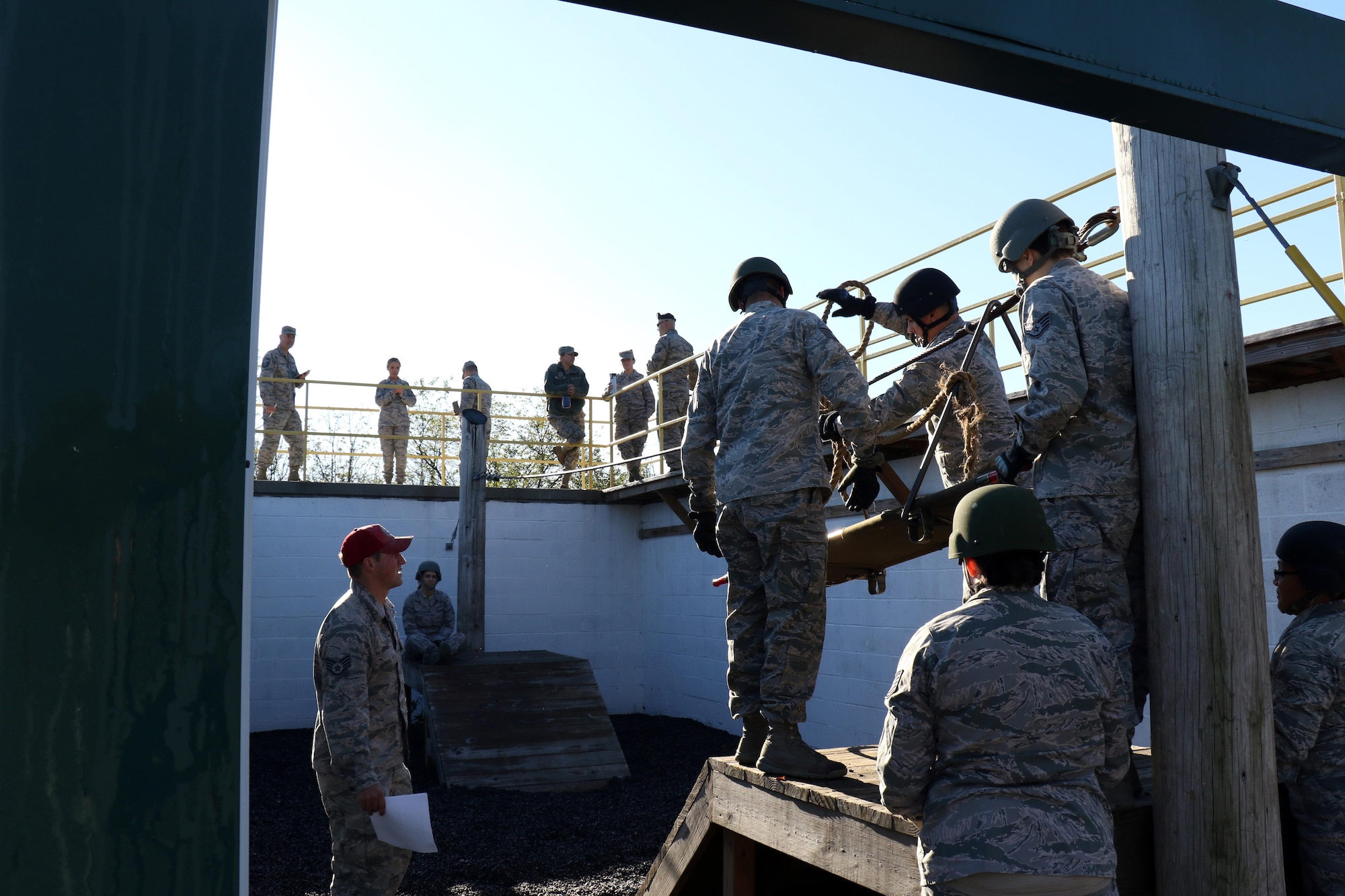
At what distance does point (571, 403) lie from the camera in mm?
13328

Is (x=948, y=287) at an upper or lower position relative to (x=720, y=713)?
upper

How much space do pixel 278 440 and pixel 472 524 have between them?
3.51m

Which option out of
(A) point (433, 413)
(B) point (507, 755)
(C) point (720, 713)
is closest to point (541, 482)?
(A) point (433, 413)

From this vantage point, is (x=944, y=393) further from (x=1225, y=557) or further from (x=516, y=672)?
(x=516, y=672)

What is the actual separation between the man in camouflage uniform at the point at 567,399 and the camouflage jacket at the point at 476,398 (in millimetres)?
915

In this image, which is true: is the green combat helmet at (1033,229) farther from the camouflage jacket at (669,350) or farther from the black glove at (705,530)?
the camouflage jacket at (669,350)

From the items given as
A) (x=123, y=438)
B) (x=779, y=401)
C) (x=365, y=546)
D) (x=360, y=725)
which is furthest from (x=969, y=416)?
(x=123, y=438)

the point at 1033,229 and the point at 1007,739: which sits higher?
the point at 1033,229

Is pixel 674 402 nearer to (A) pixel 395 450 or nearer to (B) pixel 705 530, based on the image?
(A) pixel 395 450

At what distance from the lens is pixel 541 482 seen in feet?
54.7

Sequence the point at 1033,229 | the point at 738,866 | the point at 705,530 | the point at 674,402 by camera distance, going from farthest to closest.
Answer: the point at 674,402 → the point at 705,530 → the point at 738,866 → the point at 1033,229

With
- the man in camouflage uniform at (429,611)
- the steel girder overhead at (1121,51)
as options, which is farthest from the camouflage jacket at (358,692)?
the man in camouflage uniform at (429,611)

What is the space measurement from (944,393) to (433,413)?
393 inches

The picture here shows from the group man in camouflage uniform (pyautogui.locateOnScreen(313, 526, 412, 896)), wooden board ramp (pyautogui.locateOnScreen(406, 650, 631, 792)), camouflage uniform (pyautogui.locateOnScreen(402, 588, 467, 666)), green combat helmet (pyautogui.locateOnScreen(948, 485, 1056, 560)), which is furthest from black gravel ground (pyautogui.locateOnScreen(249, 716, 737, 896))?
green combat helmet (pyautogui.locateOnScreen(948, 485, 1056, 560))
